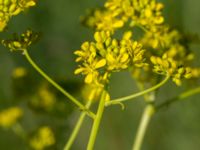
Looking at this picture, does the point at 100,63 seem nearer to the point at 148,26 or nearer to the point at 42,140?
the point at 148,26

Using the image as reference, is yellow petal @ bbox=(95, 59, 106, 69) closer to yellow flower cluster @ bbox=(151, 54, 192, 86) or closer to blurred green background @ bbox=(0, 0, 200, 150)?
yellow flower cluster @ bbox=(151, 54, 192, 86)

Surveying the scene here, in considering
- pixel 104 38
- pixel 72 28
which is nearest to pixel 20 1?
pixel 104 38

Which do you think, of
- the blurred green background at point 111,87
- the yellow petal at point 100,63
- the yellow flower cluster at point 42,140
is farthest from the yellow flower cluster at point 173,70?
the blurred green background at point 111,87

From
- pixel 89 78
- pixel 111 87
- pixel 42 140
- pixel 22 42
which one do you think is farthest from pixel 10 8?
pixel 111 87

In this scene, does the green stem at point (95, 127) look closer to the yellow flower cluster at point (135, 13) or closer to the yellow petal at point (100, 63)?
the yellow petal at point (100, 63)

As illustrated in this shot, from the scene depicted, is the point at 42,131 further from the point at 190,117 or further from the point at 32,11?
the point at 32,11

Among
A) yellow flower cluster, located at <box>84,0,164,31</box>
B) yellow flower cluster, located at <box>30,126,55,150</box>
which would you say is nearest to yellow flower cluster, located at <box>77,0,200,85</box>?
yellow flower cluster, located at <box>84,0,164,31</box>
